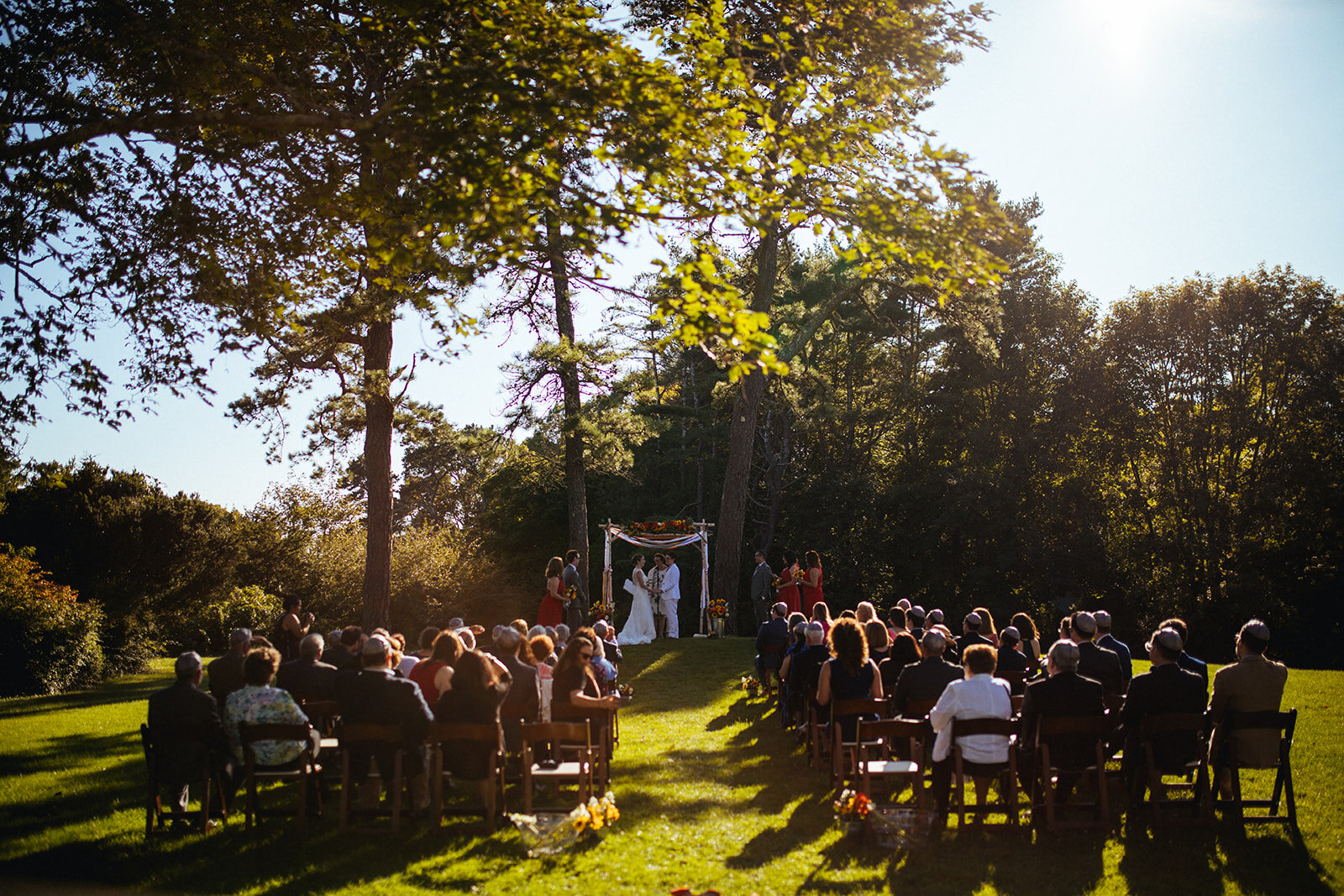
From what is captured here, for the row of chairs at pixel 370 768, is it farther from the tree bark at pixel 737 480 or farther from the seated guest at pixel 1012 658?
the tree bark at pixel 737 480

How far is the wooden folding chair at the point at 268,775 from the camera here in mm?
7277

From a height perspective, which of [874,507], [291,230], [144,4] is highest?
[144,4]

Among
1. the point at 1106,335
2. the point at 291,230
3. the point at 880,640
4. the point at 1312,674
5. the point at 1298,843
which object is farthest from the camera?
the point at 1106,335

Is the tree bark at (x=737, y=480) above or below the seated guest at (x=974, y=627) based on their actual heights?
above

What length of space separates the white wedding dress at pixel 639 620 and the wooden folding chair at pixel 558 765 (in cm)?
1398

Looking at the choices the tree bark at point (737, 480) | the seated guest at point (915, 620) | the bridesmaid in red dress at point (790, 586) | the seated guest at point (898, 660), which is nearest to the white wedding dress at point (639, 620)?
the tree bark at point (737, 480)

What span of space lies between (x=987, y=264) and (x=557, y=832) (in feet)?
20.2

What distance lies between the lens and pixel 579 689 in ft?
27.7

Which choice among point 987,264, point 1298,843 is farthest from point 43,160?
point 1298,843

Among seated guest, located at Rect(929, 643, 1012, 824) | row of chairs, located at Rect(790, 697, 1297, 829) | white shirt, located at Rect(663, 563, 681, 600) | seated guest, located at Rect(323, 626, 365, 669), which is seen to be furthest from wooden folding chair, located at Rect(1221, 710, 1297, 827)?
white shirt, located at Rect(663, 563, 681, 600)

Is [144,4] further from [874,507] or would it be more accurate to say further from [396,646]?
[874,507]

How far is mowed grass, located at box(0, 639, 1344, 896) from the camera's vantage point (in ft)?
20.4

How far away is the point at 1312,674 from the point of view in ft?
58.1

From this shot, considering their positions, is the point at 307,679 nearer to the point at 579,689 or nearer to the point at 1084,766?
the point at 579,689
